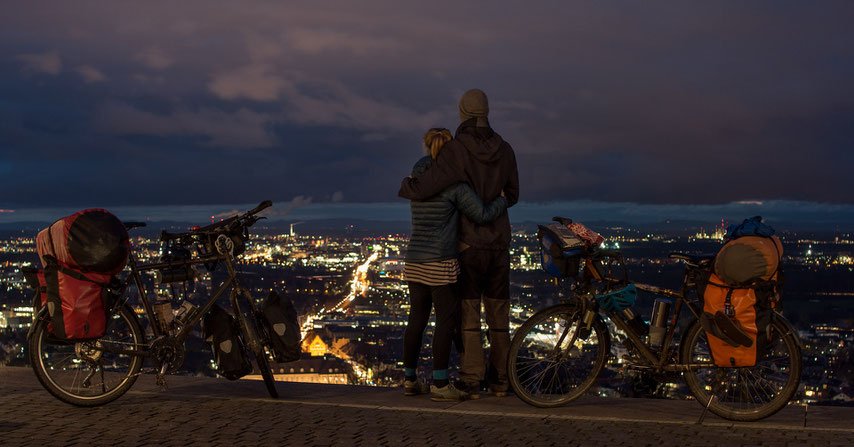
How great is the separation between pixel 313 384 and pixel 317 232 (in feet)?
36.3

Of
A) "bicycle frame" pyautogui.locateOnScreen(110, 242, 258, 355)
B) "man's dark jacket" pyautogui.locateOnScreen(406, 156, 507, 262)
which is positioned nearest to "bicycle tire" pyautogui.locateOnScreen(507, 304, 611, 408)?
"man's dark jacket" pyautogui.locateOnScreen(406, 156, 507, 262)

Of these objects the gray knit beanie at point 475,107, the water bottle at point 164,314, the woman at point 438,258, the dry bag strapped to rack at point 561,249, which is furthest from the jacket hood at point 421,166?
the water bottle at point 164,314

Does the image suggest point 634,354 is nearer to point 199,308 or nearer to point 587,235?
point 587,235

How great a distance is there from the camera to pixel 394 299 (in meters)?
20.6

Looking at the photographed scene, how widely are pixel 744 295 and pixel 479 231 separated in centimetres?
202

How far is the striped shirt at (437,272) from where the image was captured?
6168mm

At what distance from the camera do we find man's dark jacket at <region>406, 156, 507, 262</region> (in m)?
6.15

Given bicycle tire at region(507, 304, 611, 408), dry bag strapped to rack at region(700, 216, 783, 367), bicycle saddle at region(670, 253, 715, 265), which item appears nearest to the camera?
dry bag strapped to rack at region(700, 216, 783, 367)

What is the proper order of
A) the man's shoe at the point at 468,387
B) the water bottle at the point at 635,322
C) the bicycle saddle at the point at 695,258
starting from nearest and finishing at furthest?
1. the bicycle saddle at the point at 695,258
2. the water bottle at the point at 635,322
3. the man's shoe at the point at 468,387

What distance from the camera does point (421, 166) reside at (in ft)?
20.5

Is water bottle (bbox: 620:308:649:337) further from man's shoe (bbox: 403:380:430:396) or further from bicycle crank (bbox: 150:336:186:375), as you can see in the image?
bicycle crank (bbox: 150:336:186:375)

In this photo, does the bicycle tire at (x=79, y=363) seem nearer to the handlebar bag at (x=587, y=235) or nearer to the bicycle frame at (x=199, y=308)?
the bicycle frame at (x=199, y=308)

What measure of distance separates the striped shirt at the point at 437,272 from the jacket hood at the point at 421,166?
28.0 inches

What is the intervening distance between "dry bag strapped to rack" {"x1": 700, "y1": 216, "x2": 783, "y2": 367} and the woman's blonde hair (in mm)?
2274
